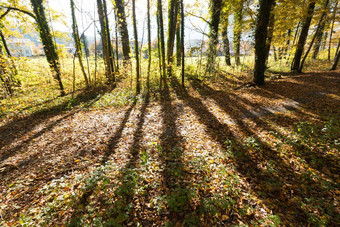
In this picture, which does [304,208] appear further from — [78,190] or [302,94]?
[302,94]

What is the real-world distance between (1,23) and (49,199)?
15201 millimetres

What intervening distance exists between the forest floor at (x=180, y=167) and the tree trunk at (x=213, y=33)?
685cm

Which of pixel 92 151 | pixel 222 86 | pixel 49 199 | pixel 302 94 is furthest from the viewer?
pixel 222 86

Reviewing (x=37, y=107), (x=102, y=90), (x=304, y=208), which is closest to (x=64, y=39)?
(x=102, y=90)

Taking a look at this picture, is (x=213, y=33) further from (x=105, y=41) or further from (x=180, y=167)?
(x=180, y=167)

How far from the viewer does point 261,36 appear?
9539 mm

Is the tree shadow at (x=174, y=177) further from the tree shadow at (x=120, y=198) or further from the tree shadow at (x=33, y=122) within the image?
the tree shadow at (x=33, y=122)

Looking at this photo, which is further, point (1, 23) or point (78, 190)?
point (1, 23)

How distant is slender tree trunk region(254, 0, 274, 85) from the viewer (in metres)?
9.00

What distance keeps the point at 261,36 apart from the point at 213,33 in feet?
14.2

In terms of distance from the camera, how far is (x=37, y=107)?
9641mm

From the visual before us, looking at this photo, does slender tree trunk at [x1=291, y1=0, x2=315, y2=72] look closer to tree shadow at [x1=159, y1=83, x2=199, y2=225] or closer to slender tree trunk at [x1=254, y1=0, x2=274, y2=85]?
slender tree trunk at [x1=254, y1=0, x2=274, y2=85]

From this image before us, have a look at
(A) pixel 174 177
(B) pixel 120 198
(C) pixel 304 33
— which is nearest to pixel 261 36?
(C) pixel 304 33

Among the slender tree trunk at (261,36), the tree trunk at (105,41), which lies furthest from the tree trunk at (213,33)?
the tree trunk at (105,41)
